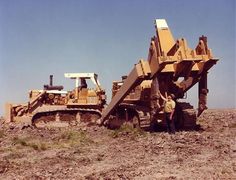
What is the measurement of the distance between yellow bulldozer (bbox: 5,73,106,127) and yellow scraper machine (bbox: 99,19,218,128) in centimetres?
433

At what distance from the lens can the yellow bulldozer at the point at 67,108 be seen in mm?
20125

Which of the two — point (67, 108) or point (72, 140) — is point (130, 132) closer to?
point (72, 140)

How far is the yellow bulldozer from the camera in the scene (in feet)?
66.0

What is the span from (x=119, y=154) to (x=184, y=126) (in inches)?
225

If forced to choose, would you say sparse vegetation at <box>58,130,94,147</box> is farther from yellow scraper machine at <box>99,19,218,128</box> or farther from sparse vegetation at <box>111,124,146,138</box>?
yellow scraper machine at <box>99,19,218,128</box>

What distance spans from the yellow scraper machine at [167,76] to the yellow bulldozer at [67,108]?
4.33m

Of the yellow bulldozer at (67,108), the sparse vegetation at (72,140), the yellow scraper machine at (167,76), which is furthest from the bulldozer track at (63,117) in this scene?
the sparse vegetation at (72,140)

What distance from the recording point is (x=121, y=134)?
1398cm

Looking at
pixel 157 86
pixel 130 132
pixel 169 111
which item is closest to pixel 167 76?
pixel 157 86

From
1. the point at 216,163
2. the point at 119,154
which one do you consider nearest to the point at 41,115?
the point at 119,154

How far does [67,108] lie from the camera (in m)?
20.4

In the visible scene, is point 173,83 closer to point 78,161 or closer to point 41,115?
point 78,161

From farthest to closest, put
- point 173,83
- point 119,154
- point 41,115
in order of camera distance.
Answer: point 41,115 < point 173,83 < point 119,154

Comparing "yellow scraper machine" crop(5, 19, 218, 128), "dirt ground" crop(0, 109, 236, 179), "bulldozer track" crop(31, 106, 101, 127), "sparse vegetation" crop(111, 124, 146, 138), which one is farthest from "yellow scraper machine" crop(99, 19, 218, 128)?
"bulldozer track" crop(31, 106, 101, 127)
